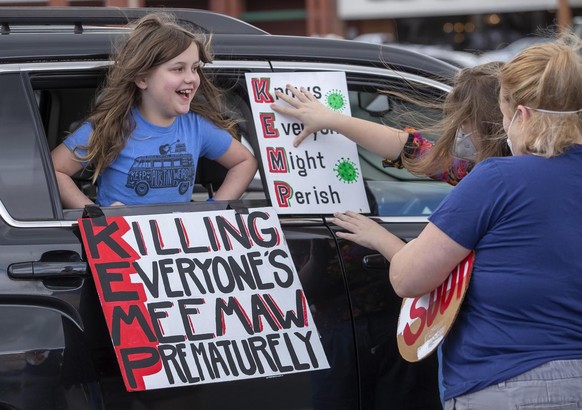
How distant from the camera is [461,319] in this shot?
2504 mm

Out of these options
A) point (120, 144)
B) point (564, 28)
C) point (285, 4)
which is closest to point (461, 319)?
point (564, 28)

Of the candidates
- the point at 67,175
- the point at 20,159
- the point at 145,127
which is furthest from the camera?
the point at 145,127

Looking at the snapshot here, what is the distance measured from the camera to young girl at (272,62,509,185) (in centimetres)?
295

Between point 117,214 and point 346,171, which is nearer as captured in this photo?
point 117,214

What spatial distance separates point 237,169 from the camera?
11.2ft

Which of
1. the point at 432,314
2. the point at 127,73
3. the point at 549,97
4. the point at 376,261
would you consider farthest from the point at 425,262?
the point at 127,73

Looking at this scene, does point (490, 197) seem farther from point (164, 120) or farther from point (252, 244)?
point (164, 120)

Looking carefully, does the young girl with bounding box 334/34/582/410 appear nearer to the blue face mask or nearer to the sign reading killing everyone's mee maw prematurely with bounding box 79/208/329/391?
the blue face mask

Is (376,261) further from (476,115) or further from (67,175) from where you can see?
(67,175)

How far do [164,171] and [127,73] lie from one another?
34 centimetres

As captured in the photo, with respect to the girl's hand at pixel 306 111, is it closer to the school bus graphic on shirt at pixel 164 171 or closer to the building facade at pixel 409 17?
the school bus graphic on shirt at pixel 164 171

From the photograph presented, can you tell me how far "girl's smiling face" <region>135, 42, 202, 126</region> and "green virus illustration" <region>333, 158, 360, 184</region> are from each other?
21.7 inches

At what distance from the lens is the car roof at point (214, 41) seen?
3.09 metres

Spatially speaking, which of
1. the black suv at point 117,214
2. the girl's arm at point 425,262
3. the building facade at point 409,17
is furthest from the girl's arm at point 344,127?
the building facade at point 409,17
